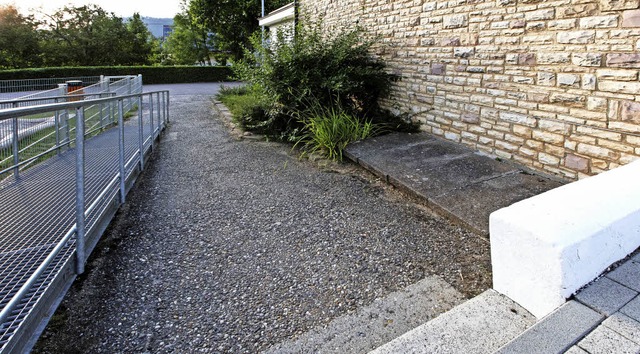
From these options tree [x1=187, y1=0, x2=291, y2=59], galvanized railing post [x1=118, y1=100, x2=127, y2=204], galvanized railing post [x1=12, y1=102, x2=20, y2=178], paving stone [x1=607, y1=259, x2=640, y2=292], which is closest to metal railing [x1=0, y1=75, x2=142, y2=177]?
galvanized railing post [x1=12, y1=102, x2=20, y2=178]

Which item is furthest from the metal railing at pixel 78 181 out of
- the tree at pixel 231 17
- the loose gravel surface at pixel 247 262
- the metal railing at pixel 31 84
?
the tree at pixel 231 17

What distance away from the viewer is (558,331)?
175 cm

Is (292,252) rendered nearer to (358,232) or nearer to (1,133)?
(358,232)

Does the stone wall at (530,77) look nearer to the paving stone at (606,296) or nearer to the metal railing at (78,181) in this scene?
the paving stone at (606,296)

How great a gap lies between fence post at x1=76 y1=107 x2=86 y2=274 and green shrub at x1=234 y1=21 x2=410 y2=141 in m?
4.21

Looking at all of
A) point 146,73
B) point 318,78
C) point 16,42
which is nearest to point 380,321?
point 318,78

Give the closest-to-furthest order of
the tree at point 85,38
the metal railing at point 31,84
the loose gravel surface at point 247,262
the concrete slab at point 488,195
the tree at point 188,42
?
1. the loose gravel surface at point 247,262
2. the concrete slab at point 488,195
3. the metal railing at point 31,84
4. the tree at point 85,38
5. the tree at point 188,42

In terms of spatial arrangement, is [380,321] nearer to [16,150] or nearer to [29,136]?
[16,150]

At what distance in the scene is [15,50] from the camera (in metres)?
25.7

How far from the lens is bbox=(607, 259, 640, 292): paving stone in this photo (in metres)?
2.05

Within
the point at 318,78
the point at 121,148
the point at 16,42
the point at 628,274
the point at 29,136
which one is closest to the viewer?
the point at 628,274

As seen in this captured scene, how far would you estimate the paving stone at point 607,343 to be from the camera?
5.31 feet

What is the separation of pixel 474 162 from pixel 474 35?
1601 millimetres

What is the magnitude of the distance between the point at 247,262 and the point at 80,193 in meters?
1.13
